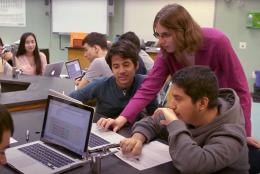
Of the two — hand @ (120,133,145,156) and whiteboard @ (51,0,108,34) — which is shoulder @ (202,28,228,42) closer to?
hand @ (120,133,145,156)

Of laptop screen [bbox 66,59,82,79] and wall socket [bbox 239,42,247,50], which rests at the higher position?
wall socket [bbox 239,42,247,50]

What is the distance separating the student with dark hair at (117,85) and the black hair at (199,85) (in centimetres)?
70

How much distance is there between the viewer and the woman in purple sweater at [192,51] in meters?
1.65

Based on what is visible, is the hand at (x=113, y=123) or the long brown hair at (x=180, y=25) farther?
the hand at (x=113, y=123)

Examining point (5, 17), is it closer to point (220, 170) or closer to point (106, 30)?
point (106, 30)

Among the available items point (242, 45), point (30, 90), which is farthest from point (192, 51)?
point (242, 45)

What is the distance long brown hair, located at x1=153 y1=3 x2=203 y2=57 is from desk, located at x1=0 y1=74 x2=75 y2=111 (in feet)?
3.87

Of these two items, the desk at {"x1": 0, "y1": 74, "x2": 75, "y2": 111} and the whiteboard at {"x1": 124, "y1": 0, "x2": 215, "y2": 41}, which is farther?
the whiteboard at {"x1": 124, "y1": 0, "x2": 215, "y2": 41}

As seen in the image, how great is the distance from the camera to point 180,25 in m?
1.66

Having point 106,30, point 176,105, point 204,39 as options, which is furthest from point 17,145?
point 106,30

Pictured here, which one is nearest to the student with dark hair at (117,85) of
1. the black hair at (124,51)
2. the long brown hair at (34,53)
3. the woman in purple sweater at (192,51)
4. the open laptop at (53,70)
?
the black hair at (124,51)

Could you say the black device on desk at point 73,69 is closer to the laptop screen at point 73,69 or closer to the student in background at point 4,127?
the laptop screen at point 73,69

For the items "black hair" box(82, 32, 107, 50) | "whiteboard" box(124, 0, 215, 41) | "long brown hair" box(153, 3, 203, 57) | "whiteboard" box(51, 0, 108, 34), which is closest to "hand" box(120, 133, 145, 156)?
"long brown hair" box(153, 3, 203, 57)

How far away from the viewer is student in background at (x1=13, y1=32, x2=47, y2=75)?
14.3 ft
